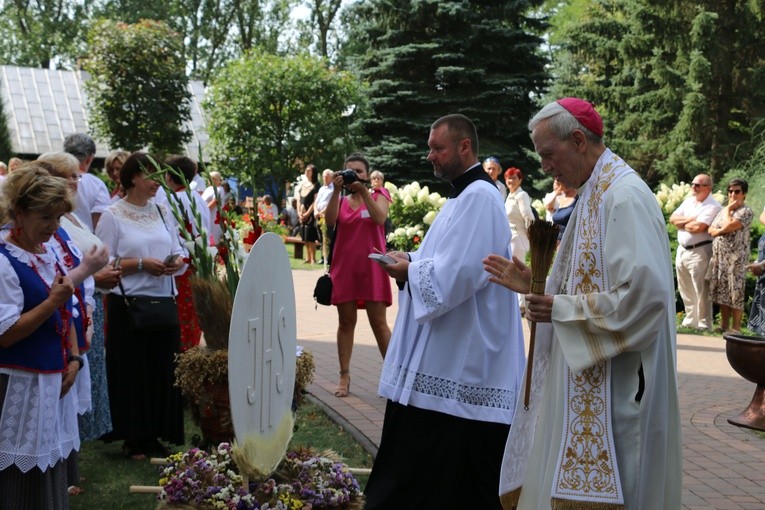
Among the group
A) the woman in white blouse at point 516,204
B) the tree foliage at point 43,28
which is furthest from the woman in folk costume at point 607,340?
the tree foliage at point 43,28

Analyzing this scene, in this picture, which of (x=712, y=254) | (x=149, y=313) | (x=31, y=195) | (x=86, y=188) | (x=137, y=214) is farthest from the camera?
(x=712, y=254)

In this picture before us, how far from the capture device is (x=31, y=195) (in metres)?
4.34

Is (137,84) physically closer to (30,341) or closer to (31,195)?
(31,195)

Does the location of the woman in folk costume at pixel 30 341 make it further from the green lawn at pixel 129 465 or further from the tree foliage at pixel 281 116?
the tree foliage at pixel 281 116

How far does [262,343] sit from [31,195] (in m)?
1.56

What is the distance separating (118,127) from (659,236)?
83.7ft

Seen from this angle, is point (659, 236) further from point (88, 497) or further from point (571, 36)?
point (571, 36)

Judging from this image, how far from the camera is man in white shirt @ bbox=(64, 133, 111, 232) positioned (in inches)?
303

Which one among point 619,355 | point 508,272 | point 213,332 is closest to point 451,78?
point 213,332

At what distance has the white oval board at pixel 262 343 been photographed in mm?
3240

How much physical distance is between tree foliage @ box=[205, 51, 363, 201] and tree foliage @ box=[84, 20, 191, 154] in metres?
2.88

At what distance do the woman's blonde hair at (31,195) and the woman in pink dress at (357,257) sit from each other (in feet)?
13.2

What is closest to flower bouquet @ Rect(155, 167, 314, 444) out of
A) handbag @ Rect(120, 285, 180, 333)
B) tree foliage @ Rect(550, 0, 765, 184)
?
handbag @ Rect(120, 285, 180, 333)

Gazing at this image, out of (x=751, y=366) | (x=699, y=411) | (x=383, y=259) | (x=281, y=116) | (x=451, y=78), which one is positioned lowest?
(x=699, y=411)
